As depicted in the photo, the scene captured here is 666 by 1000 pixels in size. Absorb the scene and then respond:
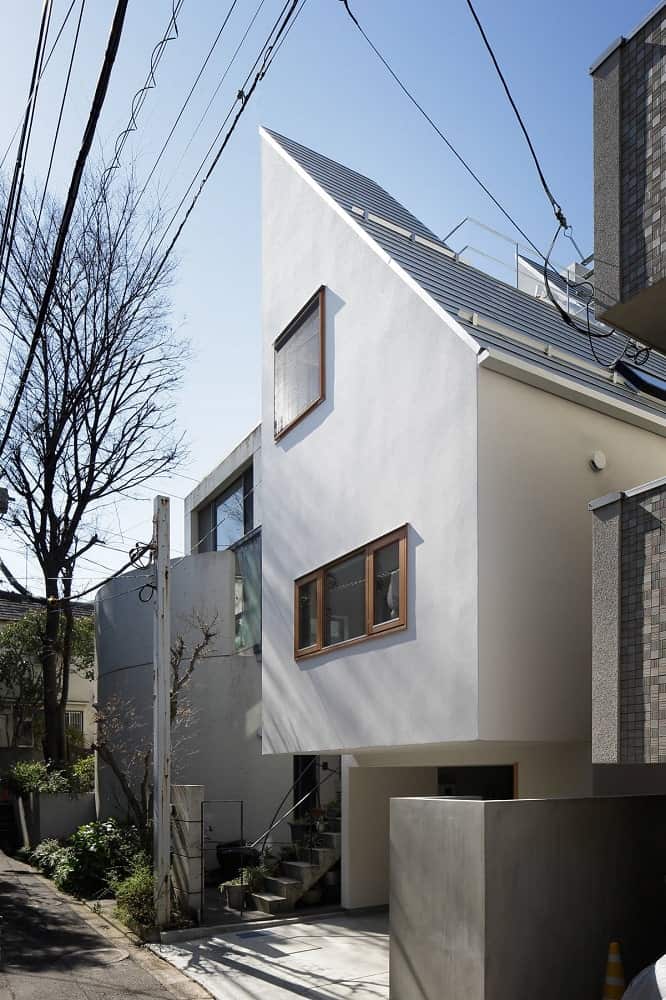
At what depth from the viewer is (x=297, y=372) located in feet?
42.8

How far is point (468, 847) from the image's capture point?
7480 mm

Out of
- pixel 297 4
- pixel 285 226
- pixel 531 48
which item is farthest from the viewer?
pixel 285 226

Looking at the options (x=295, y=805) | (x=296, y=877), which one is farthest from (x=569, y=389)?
(x=295, y=805)

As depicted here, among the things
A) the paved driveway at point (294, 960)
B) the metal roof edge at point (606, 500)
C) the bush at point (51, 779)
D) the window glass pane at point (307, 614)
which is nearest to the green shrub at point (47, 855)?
the bush at point (51, 779)

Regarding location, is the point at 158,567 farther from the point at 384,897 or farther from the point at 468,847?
the point at 468,847

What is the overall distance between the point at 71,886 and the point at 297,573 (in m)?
6.96

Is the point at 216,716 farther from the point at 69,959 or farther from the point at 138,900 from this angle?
the point at 69,959

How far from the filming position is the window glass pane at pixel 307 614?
12.1 m

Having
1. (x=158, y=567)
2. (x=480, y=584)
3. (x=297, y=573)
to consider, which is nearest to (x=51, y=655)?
(x=158, y=567)

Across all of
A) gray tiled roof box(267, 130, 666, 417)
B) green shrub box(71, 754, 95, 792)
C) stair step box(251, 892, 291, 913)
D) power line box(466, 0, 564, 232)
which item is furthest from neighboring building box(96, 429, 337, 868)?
power line box(466, 0, 564, 232)

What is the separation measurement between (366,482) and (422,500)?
1258mm

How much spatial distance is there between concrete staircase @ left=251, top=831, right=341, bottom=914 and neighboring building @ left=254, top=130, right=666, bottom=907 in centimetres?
53

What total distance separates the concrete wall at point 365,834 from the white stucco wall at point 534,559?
5390 mm

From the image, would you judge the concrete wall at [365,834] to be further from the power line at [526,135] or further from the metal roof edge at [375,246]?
the power line at [526,135]
